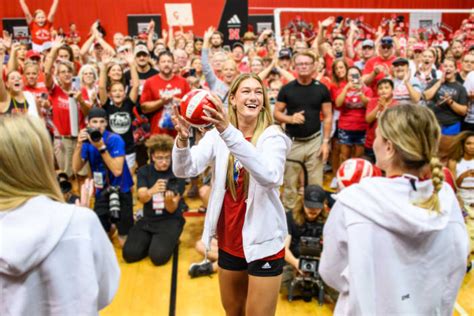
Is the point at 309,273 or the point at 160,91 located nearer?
the point at 309,273

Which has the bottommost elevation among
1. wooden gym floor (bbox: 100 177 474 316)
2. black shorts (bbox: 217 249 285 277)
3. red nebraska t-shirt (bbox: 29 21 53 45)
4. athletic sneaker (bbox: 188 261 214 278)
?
wooden gym floor (bbox: 100 177 474 316)

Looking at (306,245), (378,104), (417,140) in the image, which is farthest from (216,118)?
(378,104)

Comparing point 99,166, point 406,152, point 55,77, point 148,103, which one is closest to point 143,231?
point 99,166

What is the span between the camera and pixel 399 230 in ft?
5.37

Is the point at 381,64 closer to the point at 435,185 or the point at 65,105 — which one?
the point at 65,105

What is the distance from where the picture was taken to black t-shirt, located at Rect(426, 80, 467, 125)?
20.1 feet

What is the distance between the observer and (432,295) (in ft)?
5.87

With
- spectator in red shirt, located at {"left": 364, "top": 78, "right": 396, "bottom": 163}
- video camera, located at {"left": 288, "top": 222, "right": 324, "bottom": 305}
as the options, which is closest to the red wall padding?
spectator in red shirt, located at {"left": 364, "top": 78, "right": 396, "bottom": 163}

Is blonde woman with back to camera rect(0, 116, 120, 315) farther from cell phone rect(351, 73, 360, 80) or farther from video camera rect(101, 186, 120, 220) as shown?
cell phone rect(351, 73, 360, 80)

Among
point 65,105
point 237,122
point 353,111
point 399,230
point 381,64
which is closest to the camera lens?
point 399,230

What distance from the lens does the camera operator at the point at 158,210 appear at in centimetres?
497

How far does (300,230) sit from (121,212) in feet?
7.09

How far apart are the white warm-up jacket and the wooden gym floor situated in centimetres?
159

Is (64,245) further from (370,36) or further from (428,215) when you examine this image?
(370,36)
